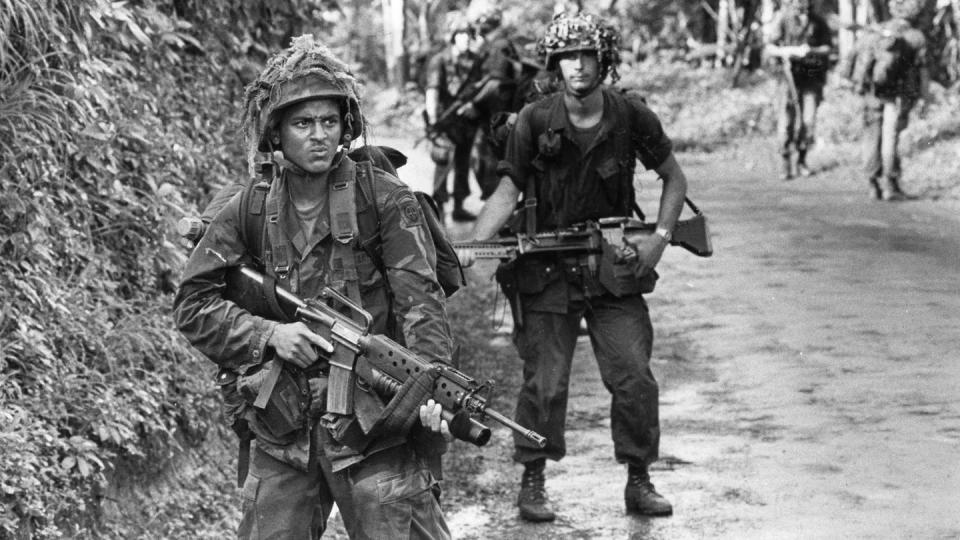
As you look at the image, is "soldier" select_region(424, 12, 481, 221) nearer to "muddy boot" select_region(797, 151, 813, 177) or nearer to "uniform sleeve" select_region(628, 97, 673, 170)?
"muddy boot" select_region(797, 151, 813, 177)

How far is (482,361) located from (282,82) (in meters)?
6.18

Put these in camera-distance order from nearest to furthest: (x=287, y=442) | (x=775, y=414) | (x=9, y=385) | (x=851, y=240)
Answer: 1. (x=287, y=442)
2. (x=9, y=385)
3. (x=775, y=414)
4. (x=851, y=240)

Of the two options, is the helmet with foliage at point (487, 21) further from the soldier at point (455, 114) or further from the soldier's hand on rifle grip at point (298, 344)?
the soldier's hand on rifle grip at point (298, 344)

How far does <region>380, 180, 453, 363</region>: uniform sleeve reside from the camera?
15.8 feet

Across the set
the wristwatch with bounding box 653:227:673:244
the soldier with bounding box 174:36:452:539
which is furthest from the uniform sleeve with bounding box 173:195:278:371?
the wristwatch with bounding box 653:227:673:244

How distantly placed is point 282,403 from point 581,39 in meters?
3.10

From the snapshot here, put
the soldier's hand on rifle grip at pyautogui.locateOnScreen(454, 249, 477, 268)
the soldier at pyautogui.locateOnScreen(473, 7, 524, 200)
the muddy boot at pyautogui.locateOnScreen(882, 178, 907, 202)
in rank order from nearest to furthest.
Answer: the soldier's hand on rifle grip at pyautogui.locateOnScreen(454, 249, 477, 268)
the soldier at pyautogui.locateOnScreen(473, 7, 524, 200)
the muddy boot at pyautogui.locateOnScreen(882, 178, 907, 202)

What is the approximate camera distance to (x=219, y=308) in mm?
4895

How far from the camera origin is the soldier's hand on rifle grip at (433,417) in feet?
15.3

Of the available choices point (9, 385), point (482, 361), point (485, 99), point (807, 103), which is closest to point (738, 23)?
point (807, 103)

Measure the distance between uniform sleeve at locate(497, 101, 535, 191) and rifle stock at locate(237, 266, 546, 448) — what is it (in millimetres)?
2792

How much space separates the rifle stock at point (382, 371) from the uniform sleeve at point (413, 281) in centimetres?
7

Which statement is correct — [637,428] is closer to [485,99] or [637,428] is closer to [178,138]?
[178,138]

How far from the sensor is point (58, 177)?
6777 millimetres
